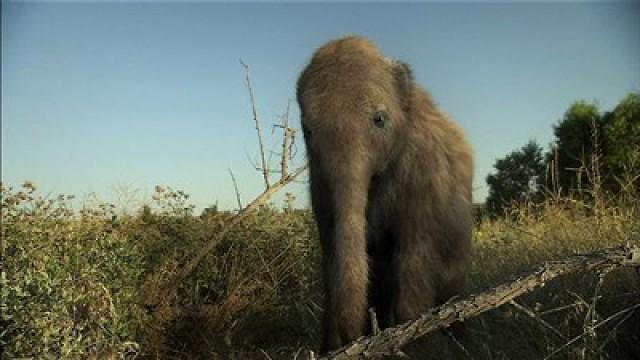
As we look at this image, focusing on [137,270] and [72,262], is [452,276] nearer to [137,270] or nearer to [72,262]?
[137,270]

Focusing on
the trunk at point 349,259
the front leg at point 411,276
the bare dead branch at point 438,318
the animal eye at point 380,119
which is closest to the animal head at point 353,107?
the animal eye at point 380,119

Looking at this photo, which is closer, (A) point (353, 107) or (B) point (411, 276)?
(A) point (353, 107)

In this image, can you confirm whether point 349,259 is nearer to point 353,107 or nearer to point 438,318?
point 438,318

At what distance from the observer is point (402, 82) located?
5152mm

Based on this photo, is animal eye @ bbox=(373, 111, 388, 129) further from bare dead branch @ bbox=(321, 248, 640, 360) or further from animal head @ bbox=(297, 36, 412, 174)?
bare dead branch @ bbox=(321, 248, 640, 360)

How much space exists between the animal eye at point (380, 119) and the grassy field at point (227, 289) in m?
1.47

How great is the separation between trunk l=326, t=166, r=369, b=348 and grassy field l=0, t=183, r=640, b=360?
684 mm

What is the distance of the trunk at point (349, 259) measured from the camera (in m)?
4.30

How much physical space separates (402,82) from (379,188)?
771 millimetres

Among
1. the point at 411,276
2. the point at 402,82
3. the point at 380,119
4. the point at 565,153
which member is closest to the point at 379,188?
the point at 380,119

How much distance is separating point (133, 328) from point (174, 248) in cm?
128

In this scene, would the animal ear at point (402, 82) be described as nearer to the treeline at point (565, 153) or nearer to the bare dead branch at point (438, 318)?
the bare dead branch at point (438, 318)

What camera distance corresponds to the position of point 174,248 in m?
6.94

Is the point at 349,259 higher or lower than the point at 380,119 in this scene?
lower
